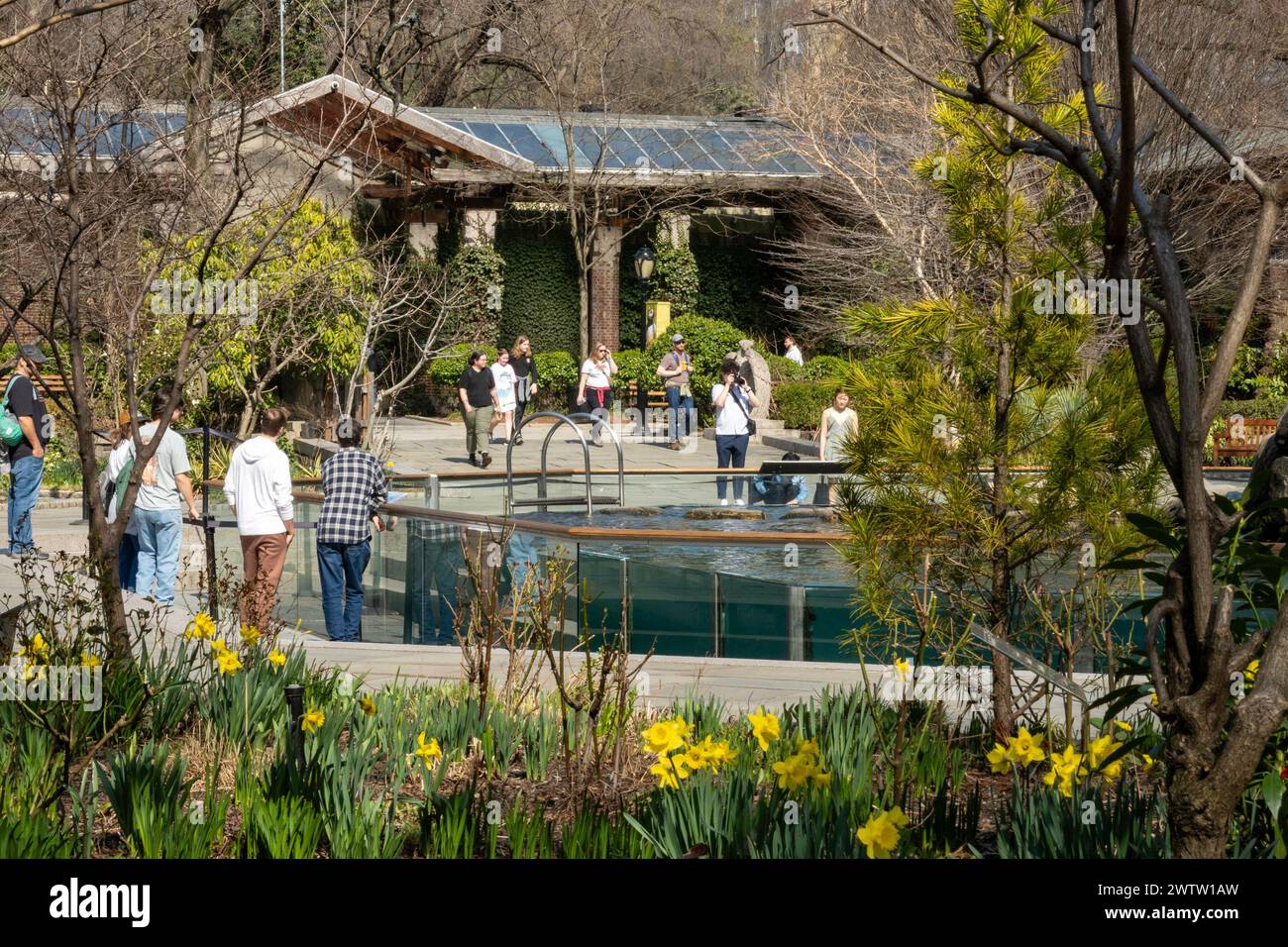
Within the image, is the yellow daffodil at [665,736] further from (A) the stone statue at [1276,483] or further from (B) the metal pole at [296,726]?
(A) the stone statue at [1276,483]

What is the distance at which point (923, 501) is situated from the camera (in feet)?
19.9

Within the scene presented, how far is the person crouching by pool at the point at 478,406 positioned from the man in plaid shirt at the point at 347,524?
12.1m

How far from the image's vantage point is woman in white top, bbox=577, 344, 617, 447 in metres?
27.1

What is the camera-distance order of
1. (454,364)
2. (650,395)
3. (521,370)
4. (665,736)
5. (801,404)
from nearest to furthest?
(665,736), (521,370), (801,404), (650,395), (454,364)

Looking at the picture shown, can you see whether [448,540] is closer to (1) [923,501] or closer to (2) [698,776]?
Result: (1) [923,501]

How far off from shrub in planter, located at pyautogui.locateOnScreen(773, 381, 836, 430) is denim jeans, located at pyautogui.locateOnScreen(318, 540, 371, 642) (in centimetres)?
1737

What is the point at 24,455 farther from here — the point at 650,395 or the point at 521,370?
the point at 650,395

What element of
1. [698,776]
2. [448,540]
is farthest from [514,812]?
[448,540]

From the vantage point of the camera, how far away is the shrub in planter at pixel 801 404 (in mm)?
27250

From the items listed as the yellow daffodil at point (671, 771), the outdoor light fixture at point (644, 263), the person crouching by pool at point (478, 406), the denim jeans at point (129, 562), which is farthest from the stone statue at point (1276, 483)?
the outdoor light fixture at point (644, 263)

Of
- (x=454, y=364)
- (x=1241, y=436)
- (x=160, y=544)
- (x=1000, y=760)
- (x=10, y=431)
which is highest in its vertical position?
(x=454, y=364)

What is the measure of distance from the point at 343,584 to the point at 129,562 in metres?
2.16

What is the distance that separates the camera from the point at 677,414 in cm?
2692

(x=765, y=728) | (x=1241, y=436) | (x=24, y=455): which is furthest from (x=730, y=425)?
(x=765, y=728)
